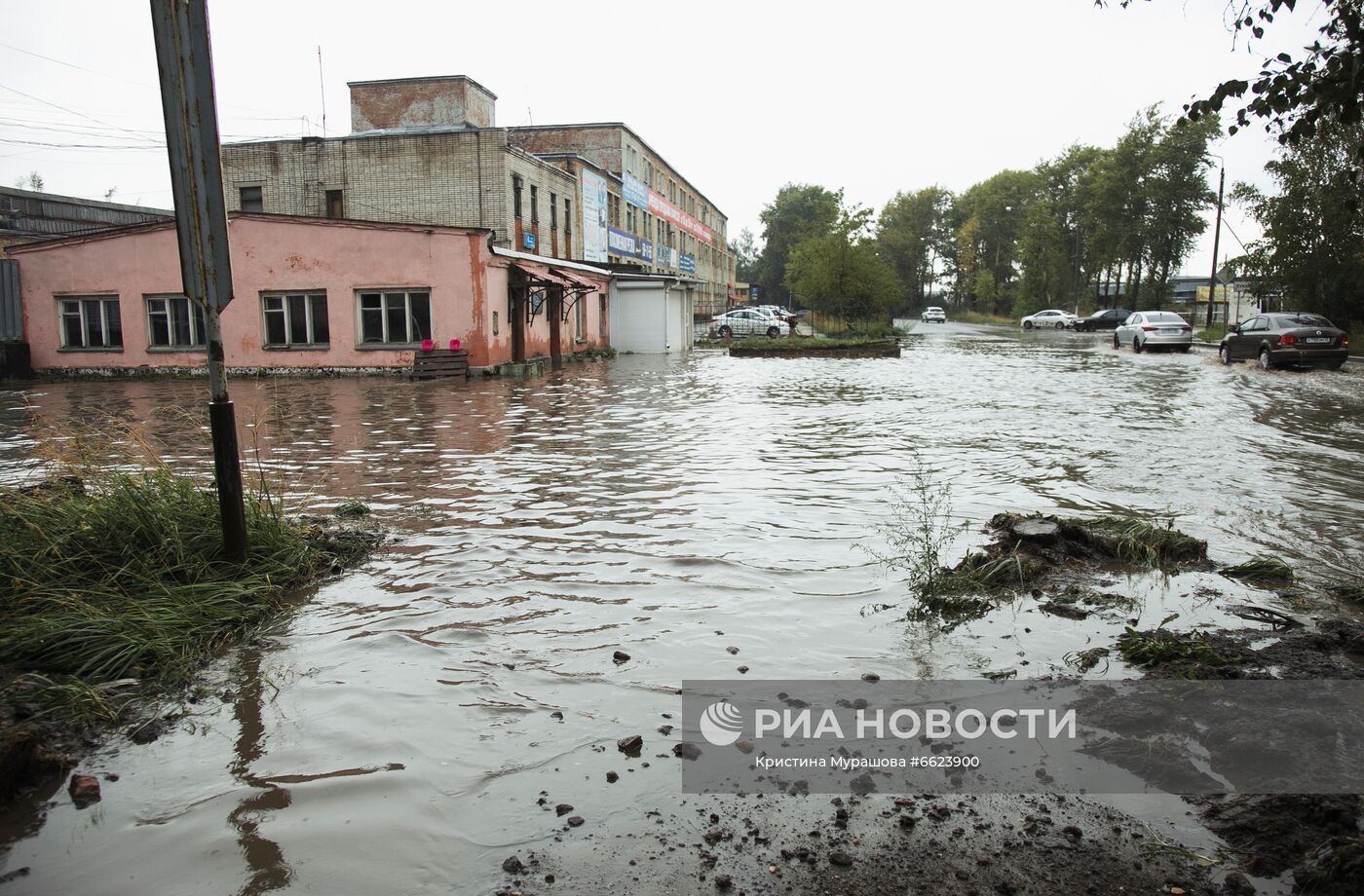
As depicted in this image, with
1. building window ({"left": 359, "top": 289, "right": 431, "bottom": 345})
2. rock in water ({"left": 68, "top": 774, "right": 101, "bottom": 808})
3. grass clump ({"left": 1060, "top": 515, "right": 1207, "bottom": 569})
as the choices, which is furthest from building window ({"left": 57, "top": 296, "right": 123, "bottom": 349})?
grass clump ({"left": 1060, "top": 515, "right": 1207, "bottom": 569})

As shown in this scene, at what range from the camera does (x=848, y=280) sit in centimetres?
4584

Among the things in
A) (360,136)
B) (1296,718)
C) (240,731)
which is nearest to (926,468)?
(1296,718)

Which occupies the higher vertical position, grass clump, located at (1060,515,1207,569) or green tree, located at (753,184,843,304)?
green tree, located at (753,184,843,304)

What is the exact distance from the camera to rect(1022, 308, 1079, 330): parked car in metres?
68.8

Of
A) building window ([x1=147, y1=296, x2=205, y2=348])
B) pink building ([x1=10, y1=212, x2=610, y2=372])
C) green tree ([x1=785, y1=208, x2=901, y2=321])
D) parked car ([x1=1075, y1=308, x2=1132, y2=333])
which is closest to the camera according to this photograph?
pink building ([x1=10, y1=212, x2=610, y2=372])

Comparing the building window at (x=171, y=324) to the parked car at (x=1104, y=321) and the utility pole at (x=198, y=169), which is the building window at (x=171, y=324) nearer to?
the utility pole at (x=198, y=169)

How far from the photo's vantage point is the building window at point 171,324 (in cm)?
2695

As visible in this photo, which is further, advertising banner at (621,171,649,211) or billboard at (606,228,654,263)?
advertising banner at (621,171,649,211)

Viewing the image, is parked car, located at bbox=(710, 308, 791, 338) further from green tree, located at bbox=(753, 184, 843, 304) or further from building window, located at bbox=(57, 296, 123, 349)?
green tree, located at bbox=(753, 184, 843, 304)

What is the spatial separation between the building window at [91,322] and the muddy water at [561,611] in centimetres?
1358

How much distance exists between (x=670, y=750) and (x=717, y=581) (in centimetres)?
238

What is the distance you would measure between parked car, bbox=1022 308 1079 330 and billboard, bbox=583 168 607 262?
3935 cm

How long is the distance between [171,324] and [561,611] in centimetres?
2648

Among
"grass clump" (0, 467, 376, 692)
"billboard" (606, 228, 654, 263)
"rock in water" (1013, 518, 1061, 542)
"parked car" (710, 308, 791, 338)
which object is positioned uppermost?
"billboard" (606, 228, 654, 263)
